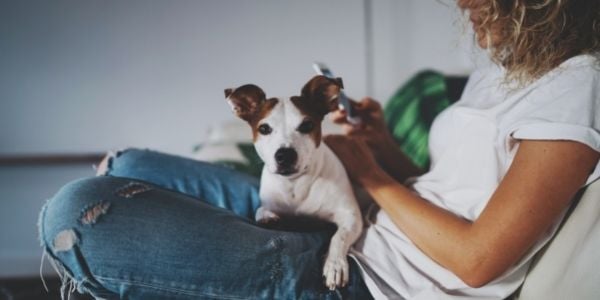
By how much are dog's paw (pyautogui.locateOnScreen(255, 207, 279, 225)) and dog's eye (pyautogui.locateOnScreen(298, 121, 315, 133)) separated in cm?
19

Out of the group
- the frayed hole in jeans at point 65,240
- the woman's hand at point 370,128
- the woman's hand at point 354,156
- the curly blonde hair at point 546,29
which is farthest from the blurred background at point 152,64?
the frayed hole in jeans at point 65,240

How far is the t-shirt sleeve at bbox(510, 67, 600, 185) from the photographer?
2.12 feet

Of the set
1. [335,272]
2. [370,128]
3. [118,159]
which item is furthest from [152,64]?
[335,272]

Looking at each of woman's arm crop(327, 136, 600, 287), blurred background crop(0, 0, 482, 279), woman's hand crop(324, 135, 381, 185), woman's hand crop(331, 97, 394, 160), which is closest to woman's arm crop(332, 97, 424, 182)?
woman's hand crop(331, 97, 394, 160)

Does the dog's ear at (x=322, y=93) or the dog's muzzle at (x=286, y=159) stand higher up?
the dog's ear at (x=322, y=93)

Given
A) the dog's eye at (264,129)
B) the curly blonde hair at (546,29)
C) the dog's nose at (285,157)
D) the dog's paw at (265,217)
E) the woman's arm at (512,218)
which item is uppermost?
the curly blonde hair at (546,29)

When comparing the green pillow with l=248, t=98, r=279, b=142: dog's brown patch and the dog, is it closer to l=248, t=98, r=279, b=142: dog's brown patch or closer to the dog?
the dog

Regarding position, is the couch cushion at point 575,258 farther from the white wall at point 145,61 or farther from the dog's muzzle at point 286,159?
the white wall at point 145,61

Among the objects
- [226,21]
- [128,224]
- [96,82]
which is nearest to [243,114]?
[128,224]

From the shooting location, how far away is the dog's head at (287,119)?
888mm

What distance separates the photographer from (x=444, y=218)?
769mm

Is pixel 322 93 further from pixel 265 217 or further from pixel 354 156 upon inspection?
pixel 265 217

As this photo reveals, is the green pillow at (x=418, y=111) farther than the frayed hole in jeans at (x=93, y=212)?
Yes

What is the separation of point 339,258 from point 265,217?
222 mm
